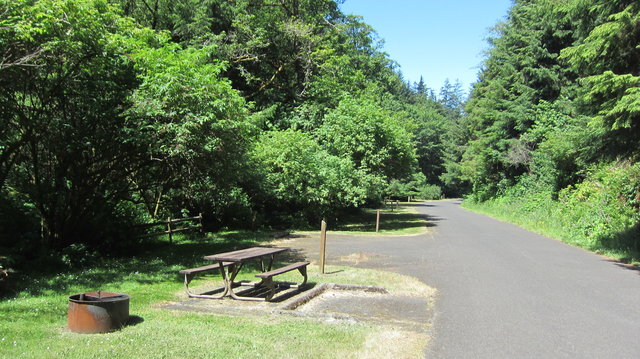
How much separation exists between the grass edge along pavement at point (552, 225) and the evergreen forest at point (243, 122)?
0.19 meters

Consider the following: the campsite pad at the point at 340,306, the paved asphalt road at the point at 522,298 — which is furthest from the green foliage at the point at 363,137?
the campsite pad at the point at 340,306

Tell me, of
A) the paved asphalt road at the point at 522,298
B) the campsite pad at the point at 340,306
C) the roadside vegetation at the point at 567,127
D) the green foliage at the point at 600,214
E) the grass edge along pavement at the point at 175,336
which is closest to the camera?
the grass edge along pavement at the point at 175,336

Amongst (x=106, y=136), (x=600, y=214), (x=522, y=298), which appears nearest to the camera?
(x=522, y=298)

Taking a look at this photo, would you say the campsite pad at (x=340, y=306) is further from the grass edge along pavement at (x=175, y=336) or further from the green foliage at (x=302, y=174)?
the green foliage at (x=302, y=174)

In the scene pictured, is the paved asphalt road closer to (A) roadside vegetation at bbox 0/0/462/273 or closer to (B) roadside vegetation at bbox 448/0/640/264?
(B) roadside vegetation at bbox 448/0/640/264

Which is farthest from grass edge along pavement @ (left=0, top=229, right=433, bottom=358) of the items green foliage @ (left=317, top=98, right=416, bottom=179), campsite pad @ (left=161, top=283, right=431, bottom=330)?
green foliage @ (left=317, top=98, right=416, bottom=179)

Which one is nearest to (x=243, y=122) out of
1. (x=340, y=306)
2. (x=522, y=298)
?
(x=340, y=306)

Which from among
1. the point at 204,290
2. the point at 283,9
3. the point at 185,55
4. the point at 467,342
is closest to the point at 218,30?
the point at 283,9

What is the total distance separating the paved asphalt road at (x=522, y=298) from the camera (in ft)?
18.8

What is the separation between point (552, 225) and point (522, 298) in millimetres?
15956

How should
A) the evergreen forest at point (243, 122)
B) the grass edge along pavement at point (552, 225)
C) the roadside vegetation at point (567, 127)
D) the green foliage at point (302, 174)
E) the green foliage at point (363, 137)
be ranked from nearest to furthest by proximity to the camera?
the evergreen forest at point (243, 122), the roadside vegetation at point (567, 127), the grass edge along pavement at point (552, 225), the green foliage at point (302, 174), the green foliage at point (363, 137)

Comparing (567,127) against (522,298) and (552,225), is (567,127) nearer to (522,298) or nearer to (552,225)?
(552,225)

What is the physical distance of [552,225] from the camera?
73.8ft

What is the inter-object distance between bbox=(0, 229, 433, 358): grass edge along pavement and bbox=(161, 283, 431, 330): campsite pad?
316mm
